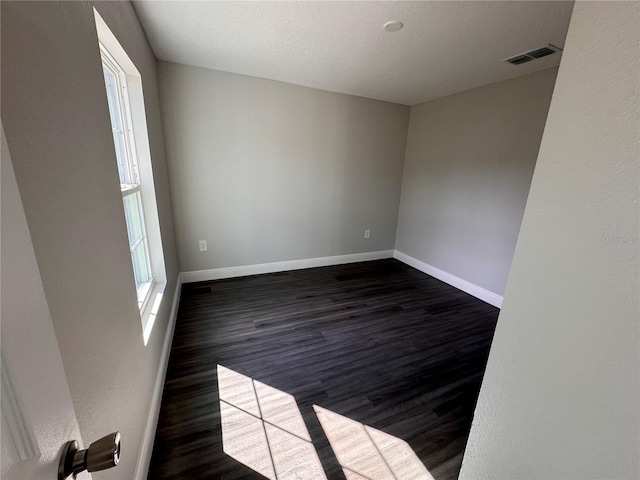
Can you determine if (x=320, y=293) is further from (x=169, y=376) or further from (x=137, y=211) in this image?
(x=137, y=211)

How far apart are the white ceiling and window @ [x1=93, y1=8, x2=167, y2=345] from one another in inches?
18.5

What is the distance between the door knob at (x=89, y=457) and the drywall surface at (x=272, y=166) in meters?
2.80

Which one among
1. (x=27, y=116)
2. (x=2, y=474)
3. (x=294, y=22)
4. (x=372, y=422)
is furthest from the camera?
(x=294, y=22)

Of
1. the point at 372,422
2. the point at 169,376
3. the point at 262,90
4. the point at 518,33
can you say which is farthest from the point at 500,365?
the point at 262,90

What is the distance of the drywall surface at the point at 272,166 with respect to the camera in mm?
2768

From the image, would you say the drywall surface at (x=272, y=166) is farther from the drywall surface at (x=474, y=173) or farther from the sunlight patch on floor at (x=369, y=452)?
the sunlight patch on floor at (x=369, y=452)

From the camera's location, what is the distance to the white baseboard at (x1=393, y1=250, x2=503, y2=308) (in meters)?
2.92

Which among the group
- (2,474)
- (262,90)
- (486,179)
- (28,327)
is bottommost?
(2,474)

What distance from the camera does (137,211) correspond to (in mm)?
1854

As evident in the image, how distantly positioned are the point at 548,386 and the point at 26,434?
1.10m

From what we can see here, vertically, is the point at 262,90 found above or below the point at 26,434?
above

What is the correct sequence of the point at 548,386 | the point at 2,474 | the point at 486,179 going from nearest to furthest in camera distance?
the point at 2,474 < the point at 548,386 < the point at 486,179

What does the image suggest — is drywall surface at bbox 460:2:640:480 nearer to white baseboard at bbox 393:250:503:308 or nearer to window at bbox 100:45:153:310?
window at bbox 100:45:153:310

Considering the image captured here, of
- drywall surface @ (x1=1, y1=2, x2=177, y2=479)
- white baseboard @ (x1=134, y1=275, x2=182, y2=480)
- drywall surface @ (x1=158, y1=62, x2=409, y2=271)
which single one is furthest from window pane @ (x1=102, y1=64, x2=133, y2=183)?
white baseboard @ (x1=134, y1=275, x2=182, y2=480)
